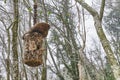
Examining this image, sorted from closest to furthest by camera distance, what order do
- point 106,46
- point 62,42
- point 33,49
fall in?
point 33,49
point 106,46
point 62,42

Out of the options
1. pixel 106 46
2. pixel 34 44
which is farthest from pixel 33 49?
pixel 106 46

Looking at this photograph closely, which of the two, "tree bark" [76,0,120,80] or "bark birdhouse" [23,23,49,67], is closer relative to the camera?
"bark birdhouse" [23,23,49,67]

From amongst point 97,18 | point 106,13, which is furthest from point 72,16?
point 97,18

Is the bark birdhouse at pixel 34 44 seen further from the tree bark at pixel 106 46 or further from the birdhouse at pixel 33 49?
the tree bark at pixel 106 46

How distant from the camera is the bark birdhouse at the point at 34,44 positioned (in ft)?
7.08

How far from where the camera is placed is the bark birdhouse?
2.16 m

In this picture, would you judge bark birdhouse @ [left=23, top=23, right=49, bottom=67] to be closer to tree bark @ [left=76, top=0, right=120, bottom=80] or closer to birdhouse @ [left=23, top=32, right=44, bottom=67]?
birdhouse @ [left=23, top=32, right=44, bottom=67]

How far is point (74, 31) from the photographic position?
14172 mm

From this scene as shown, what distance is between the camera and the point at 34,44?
7.43 ft

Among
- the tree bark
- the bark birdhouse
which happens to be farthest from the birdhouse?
the tree bark

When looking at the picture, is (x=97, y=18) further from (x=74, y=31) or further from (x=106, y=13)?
(x=106, y=13)

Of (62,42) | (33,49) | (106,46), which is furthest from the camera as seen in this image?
(62,42)

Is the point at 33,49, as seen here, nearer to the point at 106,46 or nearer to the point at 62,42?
the point at 106,46

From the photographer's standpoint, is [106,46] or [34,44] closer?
[34,44]
